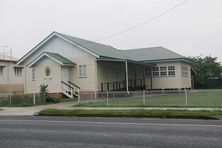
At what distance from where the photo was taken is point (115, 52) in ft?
129

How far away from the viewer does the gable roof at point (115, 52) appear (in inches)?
1262

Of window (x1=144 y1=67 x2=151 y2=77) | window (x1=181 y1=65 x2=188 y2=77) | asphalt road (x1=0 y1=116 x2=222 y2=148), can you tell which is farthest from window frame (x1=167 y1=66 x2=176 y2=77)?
asphalt road (x1=0 y1=116 x2=222 y2=148)

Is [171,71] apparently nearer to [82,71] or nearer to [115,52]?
[115,52]

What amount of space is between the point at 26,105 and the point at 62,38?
10998 mm

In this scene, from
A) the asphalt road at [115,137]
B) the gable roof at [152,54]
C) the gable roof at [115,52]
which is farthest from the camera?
the gable roof at [152,54]

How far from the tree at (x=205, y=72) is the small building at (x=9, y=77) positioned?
27.0 metres

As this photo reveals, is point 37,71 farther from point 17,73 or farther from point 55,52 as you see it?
point 17,73

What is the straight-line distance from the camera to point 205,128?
1140 centimetres

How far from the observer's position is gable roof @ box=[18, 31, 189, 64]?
1262 inches

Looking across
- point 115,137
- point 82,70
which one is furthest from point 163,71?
point 115,137

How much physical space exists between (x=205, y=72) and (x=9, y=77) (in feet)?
100

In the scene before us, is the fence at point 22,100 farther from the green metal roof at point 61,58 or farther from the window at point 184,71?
the window at point 184,71

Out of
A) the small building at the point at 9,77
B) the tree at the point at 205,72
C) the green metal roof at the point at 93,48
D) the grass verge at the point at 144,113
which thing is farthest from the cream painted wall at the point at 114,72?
the tree at the point at 205,72

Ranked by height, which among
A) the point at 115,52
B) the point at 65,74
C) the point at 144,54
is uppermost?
the point at 144,54
